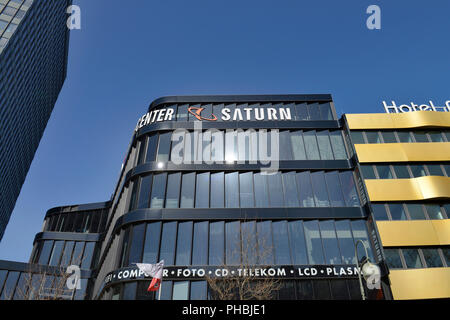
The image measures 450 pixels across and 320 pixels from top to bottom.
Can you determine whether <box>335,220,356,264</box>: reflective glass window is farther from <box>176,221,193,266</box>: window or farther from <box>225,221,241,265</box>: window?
<box>176,221,193,266</box>: window

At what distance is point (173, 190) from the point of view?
27125 mm

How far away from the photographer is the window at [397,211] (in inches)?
1030

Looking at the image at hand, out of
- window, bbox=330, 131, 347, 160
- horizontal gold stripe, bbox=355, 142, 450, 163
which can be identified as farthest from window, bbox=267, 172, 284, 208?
horizontal gold stripe, bbox=355, 142, 450, 163

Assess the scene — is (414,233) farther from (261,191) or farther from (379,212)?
(261,191)

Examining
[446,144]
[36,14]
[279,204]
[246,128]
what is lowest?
[279,204]

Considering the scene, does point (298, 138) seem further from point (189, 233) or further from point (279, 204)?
point (189, 233)

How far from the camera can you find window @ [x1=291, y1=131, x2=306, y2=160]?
97.2ft

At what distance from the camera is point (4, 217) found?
102625 millimetres

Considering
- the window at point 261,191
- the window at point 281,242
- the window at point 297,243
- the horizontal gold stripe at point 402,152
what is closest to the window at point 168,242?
the window at point 261,191

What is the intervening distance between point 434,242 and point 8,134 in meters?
92.1

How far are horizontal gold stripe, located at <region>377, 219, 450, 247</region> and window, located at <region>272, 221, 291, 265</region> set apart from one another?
25.8 feet

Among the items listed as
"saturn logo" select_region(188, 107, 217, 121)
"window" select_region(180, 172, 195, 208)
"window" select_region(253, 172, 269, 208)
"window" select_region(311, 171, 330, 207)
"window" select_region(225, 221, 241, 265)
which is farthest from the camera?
"saturn logo" select_region(188, 107, 217, 121)

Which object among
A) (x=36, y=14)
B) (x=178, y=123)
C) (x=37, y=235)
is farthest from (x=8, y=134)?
(x=178, y=123)

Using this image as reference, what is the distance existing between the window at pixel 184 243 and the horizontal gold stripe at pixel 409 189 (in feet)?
53.3
